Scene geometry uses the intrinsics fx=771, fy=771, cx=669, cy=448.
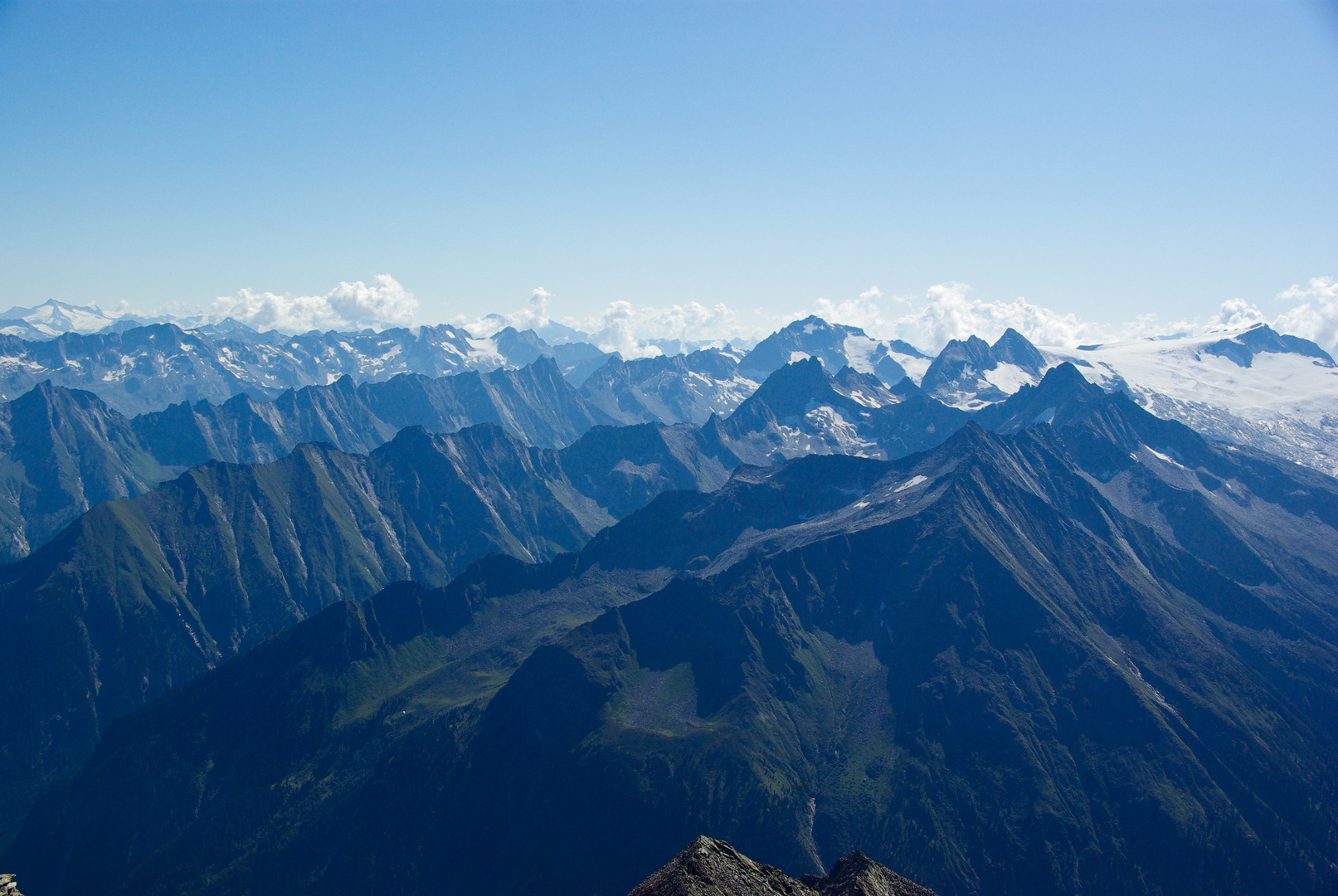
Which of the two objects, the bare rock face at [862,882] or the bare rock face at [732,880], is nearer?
the bare rock face at [732,880]

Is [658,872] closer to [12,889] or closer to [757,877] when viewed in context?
[757,877]

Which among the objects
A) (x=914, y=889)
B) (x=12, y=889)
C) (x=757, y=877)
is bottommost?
(x=914, y=889)

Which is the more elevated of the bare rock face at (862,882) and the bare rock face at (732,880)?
the bare rock face at (732,880)

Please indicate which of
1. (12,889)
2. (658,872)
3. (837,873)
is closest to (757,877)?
(658,872)

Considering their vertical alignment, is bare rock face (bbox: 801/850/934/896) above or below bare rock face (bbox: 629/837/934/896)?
below

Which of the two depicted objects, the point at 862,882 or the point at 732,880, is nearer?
the point at 732,880

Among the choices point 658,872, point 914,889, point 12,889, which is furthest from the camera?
point 914,889

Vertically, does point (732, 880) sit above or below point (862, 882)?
above

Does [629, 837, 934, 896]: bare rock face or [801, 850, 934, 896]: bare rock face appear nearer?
[629, 837, 934, 896]: bare rock face
